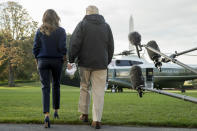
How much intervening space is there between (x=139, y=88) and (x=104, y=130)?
1.18 meters

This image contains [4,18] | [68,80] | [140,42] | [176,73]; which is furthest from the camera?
[68,80]

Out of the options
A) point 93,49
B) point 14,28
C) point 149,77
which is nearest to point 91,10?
point 93,49

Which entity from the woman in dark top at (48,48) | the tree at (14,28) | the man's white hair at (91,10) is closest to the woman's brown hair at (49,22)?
the woman in dark top at (48,48)

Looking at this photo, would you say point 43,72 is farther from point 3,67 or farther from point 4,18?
point 3,67

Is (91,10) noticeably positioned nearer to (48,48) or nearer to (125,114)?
(48,48)

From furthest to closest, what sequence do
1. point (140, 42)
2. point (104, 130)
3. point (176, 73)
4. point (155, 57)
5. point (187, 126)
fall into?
point (176, 73), point (187, 126), point (104, 130), point (140, 42), point (155, 57)

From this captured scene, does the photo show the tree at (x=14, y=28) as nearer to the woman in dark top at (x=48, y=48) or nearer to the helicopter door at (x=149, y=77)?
the helicopter door at (x=149, y=77)

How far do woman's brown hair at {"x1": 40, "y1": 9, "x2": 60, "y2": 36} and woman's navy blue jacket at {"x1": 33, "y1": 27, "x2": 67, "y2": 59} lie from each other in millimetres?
86

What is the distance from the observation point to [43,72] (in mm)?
4715

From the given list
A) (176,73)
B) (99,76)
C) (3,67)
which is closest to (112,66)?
(176,73)

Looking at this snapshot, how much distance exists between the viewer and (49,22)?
4656 mm

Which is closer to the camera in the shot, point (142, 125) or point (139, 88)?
point (139, 88)

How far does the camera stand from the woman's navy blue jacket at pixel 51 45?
4.71 meters

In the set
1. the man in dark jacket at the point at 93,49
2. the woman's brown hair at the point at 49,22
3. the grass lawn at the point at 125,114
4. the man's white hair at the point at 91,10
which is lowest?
the grass lawn at the point at 125,114
